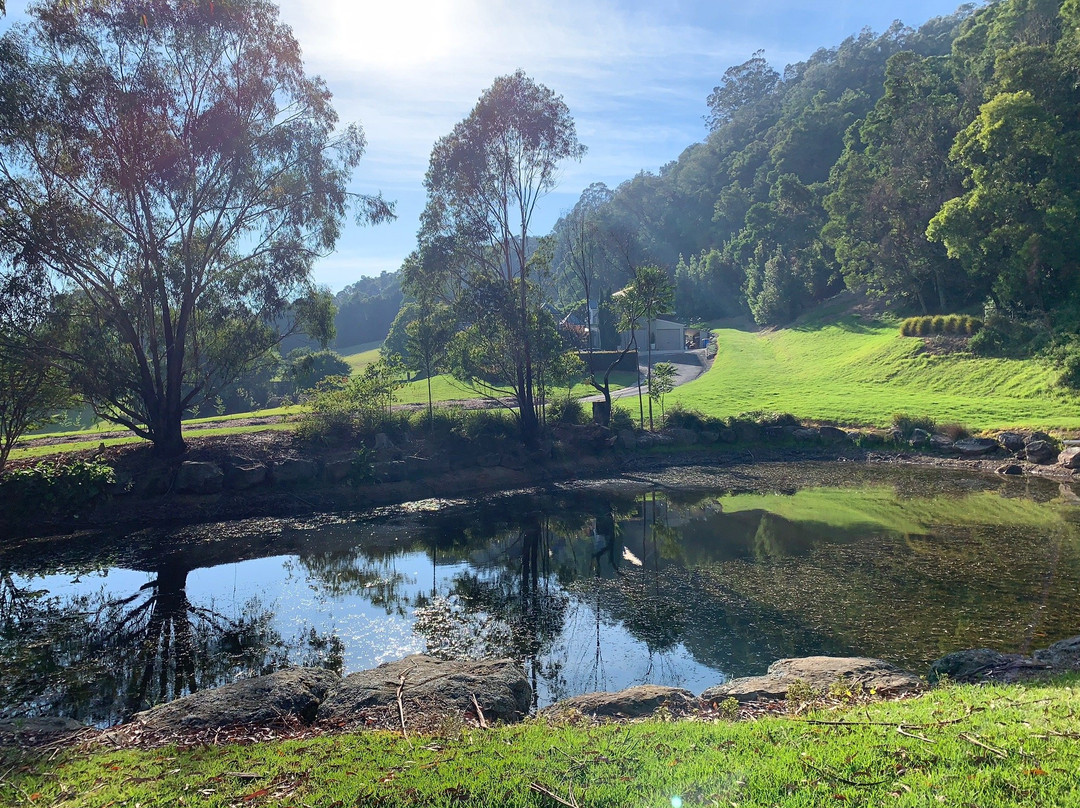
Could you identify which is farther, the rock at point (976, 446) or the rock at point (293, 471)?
the rock at point (976, 446)

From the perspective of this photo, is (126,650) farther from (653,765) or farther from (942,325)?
(942,325)

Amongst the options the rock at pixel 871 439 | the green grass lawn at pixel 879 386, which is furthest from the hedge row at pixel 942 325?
the rock at pixel 871 439

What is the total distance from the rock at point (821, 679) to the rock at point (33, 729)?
25.6ft

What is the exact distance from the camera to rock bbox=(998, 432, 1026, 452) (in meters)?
26.2

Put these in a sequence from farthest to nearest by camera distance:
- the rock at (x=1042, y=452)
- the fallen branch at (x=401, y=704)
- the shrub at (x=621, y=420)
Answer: the shrub at (x=621, y=420), the rock at (x=1042, y=452), the fallen branch at (x=401, y=704)

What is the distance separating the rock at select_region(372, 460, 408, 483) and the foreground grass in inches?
719

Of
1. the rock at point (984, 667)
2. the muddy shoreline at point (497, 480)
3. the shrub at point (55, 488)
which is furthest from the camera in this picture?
the muddy shoreline at point (497, 480)

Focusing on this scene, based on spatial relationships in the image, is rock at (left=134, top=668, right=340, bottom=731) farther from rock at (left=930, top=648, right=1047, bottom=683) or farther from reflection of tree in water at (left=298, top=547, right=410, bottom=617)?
rock at (left=930, top=648, right=1047, bottom=683)

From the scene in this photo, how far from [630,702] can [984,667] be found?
4.53m

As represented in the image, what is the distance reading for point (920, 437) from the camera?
28.7 m

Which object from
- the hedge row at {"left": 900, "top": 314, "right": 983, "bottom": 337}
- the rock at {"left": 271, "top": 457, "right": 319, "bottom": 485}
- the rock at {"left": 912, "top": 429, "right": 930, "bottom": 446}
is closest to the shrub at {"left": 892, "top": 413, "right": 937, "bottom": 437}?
the rock at {"left": 912, "top": 429, "right": 930, "bottom": 446}

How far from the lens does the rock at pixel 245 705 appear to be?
8477 mm

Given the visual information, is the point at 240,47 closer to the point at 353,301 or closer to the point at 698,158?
the point at 353,301

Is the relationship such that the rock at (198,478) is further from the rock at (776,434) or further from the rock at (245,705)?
the rock at (776,434)
